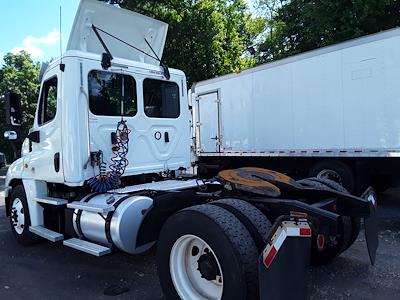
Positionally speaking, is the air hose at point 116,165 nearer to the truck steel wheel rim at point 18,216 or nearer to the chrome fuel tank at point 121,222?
the chrome fuel tank at point 121,222

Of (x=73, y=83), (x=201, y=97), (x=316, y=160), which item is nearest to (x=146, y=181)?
(x=73, y=83)

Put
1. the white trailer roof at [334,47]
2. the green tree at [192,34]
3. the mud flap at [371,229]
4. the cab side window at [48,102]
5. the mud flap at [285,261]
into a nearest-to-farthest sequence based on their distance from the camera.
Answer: the mud flap at [285,261] → the mud flap at [371,229] → the cab side window at [48,102] → the white trailer roof at [334,47] → the green tree at [192,34]

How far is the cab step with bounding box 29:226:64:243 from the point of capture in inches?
211

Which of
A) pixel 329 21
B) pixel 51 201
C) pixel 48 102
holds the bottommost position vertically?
pixel 51 201

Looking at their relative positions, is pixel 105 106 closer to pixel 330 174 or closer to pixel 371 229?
pixel 371 229

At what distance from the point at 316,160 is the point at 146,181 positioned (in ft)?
15.5

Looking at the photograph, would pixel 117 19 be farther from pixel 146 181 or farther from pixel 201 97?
pixel 201 97

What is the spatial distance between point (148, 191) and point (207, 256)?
1.56 m

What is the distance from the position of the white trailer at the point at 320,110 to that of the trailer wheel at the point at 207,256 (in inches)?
214

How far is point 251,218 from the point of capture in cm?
365

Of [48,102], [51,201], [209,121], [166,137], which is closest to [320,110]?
[209,121]

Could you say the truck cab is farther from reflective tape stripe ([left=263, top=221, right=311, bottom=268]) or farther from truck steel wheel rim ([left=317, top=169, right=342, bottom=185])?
truck steel wheel rim ([left=317, top=169, right=342, bottom=185])

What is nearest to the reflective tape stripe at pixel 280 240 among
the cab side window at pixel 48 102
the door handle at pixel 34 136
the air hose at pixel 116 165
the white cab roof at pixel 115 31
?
the air hose at pixel 116 165

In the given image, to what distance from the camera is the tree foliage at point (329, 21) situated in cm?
1304
